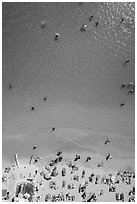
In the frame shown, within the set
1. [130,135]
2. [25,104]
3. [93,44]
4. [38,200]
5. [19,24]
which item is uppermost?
[19,24]

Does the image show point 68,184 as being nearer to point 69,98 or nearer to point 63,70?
point 69,98

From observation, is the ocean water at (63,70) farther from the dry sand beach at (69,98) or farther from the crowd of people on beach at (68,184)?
the crowd of people on beach at (68,184)

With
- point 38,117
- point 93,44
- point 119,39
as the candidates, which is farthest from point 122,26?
point 38,117

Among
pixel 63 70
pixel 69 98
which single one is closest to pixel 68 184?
pixel 69 98

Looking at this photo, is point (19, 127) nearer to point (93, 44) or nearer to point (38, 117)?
point (38, 117)

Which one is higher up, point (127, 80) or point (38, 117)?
point (127, 80)

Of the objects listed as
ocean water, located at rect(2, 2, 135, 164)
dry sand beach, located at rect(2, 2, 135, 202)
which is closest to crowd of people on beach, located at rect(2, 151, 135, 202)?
dry sand beach, located at rect(2, 2, 135, 202)
